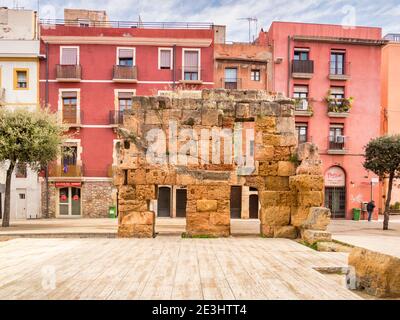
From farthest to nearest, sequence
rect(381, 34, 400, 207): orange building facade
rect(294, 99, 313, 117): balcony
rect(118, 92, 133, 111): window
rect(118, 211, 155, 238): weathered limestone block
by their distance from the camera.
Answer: rect(381, 34, 400, 207): orange building facade < rect(294, 99, 313, 117): balcony < rect(118, 92, 133, 111): window < rect(118, 211, 155, 238): weathered limestone block

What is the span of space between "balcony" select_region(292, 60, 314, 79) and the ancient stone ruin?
1421 cm

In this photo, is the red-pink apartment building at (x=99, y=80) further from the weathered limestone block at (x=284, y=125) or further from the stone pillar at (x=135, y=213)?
the weathered limestone block at (x=284, y=125)

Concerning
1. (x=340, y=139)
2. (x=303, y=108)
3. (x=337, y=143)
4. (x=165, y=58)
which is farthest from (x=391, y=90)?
(x=165, y=58)

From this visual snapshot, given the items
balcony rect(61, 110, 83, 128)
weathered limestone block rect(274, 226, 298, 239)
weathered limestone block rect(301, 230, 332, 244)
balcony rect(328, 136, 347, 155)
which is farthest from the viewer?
balcony rect(328, 136, 347, 155)

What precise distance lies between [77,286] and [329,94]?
931 inches

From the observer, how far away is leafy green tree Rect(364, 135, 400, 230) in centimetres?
1986

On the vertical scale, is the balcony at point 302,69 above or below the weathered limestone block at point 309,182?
above

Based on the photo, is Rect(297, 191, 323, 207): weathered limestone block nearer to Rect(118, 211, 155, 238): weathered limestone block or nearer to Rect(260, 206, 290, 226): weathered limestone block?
Rect(260, 206, 290, 226): weathered limestone block

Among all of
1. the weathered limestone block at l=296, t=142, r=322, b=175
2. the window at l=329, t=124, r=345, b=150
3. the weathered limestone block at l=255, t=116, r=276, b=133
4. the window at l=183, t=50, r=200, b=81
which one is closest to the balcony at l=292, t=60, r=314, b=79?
the window at l=329, t=124, r=345, b=150

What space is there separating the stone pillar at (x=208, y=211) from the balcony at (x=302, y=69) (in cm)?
1629

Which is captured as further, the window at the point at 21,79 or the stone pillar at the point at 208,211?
the window at the point at 21,79

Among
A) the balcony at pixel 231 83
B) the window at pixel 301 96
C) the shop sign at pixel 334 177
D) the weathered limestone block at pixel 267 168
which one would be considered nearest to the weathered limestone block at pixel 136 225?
the weathered limestone block at pixel 267 168

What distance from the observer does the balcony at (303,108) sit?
84.7ft
